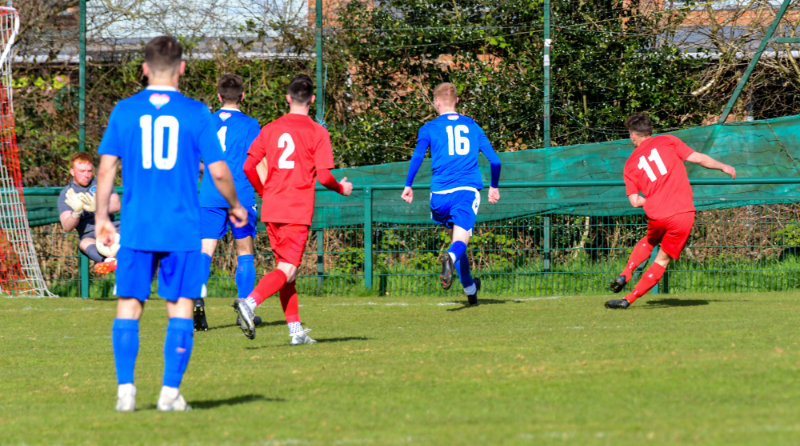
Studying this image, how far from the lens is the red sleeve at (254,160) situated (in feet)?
26.1

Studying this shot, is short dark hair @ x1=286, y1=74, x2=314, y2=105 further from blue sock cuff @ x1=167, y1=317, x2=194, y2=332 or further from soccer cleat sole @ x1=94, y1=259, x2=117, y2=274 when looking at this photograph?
soccer cleat sole @ x1=94, y1=259, x2=117, y2=274

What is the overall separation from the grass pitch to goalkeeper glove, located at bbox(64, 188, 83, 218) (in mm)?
2007

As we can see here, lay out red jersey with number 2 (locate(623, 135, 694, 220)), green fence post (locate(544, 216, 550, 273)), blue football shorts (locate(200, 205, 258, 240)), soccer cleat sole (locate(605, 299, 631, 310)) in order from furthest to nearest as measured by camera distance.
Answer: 1. green fence post (locate(544, 216, 550, 273))
2. soccer cleat sole (locate(605, 299, 631, 310))
3. red jersey with number 2 (locate(623, 135, 694, 220))
4. blue football shorts (locate(200, 205, 258, 240))

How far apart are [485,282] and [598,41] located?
14.6 feet

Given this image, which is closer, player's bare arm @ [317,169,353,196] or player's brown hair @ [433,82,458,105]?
player's bare arm @ [317,169,353,196]

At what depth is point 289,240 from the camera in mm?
7816

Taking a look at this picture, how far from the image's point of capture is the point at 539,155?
12.9 metres

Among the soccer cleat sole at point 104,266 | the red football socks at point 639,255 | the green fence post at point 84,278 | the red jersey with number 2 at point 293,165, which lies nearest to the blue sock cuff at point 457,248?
the red football socks at point 639,255

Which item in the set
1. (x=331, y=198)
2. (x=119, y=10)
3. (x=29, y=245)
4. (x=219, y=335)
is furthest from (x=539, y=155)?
(x=119, y=10)

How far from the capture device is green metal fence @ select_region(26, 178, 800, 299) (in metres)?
12.3

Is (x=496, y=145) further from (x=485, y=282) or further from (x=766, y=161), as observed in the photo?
(x=766, y=161)

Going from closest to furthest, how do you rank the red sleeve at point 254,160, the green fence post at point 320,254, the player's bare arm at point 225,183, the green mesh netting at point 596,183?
the player's bare arm at point 225,183
the red sleeve at point 254,160
the green mesh netting at point 596,183
the green fence post at point 320,254

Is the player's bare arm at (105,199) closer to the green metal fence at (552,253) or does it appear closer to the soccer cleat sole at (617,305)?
the soccer cleat sole at (617,305)

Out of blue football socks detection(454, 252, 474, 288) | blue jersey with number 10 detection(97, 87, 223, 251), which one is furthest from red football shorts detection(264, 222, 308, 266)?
blue jersey with number 10 detection(97, 87, 223, 251)
